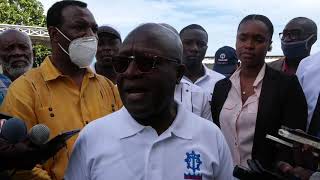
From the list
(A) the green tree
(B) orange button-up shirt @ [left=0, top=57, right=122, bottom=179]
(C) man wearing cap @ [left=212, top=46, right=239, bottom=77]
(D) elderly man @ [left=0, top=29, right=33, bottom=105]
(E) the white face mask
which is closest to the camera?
(B) orange button-up shirt @ [left=0, top=57, right=122, bottom=179]

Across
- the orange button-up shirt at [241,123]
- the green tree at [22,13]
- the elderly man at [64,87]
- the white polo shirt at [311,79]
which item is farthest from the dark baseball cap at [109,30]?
the green tree at [22,13]

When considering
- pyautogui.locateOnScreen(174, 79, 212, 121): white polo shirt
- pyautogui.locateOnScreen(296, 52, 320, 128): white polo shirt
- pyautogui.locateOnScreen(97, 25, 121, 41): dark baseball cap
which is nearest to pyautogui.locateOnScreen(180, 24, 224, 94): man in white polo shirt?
pyautogui.locateOnScreen(174, 79, 212, 121): white polo shirt

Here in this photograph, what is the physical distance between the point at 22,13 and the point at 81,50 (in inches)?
1205

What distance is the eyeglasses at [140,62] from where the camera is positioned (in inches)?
76.2

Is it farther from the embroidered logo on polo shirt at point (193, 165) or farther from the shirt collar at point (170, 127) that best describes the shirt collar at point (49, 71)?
the embroidered logo on polo shirt at point (193, 165)

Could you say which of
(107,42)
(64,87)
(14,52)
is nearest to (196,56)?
(107,42)

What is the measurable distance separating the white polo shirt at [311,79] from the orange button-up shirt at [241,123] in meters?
0.32

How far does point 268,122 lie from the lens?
10.9ft

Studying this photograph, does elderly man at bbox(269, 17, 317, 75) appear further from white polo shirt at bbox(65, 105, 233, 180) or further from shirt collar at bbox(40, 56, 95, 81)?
white polo shirt at bbox(65, 105, 233, 180)

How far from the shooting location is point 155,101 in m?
1.97

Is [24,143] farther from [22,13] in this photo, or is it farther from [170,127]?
[22,13]

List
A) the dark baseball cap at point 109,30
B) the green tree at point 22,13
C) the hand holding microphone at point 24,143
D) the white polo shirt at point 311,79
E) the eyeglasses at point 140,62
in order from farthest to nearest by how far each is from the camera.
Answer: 1. the green tree at point 22,13
2. the dark baseball cap at point 109,30
3. the white polo shirt at point 311,79
4. the hand holding microphone at point 24,143
5. the eyeglasses at point 140,62

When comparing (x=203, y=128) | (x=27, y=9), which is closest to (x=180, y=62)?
(x=203, y=128)

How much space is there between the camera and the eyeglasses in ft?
6.35
